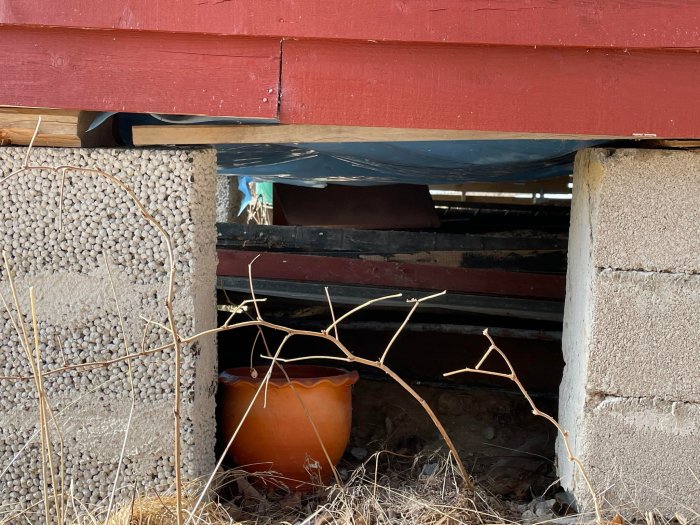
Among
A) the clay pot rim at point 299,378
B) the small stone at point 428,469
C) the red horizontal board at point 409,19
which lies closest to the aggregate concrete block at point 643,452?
the small stone at point 428,469

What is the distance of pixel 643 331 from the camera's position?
2955mm

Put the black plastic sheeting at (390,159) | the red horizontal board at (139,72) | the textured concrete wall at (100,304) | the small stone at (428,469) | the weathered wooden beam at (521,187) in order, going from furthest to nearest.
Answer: the weathered wooden beam at (521,187), the small stone at (428,469), the black plastic sheeting at (390,159), the textured concrete wall at (100,304), the red horizontal board at (139,72)

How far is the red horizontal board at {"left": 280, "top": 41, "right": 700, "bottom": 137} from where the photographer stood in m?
2.71

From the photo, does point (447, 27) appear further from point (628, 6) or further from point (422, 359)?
point (422, 359)

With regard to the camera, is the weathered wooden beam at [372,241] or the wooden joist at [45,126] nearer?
the wooden joist at [45,126]

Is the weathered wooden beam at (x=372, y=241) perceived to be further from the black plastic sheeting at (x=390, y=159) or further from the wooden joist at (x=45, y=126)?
the wooden joist at (x=45, y=126)

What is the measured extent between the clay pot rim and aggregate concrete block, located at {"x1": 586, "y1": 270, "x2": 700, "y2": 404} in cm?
116

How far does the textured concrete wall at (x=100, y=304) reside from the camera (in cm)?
302

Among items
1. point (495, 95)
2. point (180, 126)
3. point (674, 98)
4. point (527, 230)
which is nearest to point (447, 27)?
point (495, 95)

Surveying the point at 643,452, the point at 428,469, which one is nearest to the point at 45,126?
the point at 428,469

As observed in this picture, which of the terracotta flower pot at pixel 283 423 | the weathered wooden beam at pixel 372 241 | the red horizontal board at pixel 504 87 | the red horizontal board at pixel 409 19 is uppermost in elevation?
the red horizontal board at pixel 409 19

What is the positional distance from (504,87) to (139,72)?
1257 mm

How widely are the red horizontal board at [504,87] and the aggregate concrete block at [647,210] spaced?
0.18 m

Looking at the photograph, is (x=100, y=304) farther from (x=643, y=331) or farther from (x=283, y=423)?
(x=643, y=331)
